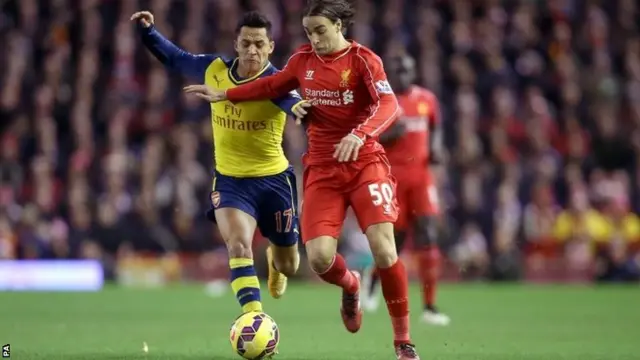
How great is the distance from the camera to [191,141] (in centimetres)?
2203

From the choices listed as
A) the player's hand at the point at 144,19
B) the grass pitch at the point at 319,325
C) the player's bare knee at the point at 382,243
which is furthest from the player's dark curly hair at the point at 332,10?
the grass pitch at the point at 319,325

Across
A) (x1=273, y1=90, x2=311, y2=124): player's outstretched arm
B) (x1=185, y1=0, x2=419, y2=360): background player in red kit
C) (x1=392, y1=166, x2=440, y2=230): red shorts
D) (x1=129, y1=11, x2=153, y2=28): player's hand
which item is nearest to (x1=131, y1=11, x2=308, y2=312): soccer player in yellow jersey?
(x1=129, y1=11, x2=153, y2=28): player's hand

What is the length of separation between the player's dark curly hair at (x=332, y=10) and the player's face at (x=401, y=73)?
457cm

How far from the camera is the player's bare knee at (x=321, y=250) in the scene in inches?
357

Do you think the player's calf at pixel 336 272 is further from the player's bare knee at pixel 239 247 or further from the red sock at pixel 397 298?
the player's bare knee at pixel 239 247

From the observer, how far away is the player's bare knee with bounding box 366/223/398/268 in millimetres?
8883

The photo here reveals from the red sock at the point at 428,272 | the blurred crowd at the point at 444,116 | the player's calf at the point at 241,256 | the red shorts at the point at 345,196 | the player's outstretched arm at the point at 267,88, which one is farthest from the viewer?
the blurred crowd at the point at 444,116

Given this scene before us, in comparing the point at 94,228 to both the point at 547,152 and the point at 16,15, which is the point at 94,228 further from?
the point at 547,152

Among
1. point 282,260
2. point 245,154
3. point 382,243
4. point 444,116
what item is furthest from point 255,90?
point 444,116

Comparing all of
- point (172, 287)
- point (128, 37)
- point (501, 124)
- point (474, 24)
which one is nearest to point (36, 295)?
point (172, 287)

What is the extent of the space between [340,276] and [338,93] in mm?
1675

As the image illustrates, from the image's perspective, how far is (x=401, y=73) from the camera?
45.3 feet

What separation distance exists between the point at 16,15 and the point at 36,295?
7.75 metres

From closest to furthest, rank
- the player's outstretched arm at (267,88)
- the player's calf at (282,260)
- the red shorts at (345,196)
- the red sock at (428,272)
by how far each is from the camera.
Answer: the red shorts at (345,196), the player's outstretched arm at (267,88), the player's calf at (282,260), the red sock at (428,272)
